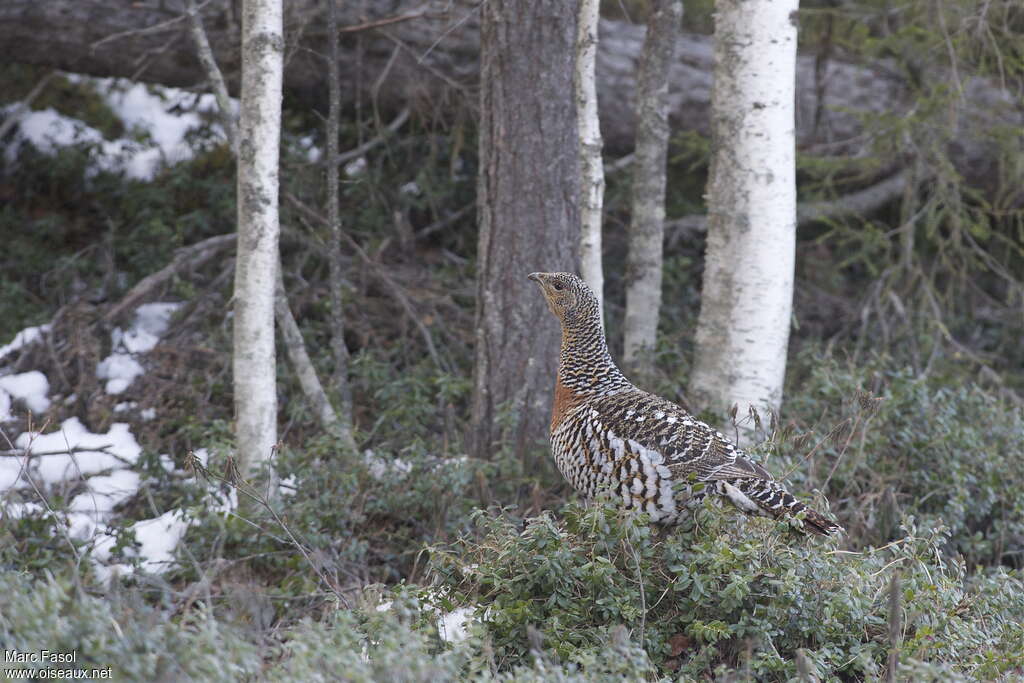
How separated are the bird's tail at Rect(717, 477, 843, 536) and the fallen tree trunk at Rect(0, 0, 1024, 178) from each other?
4087 millimetres

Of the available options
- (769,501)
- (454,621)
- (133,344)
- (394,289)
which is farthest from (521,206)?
(133,344)

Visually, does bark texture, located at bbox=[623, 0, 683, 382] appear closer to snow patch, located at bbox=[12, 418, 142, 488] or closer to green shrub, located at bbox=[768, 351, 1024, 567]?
green shrub, located at bbox=[768, 351, 1024, 567]

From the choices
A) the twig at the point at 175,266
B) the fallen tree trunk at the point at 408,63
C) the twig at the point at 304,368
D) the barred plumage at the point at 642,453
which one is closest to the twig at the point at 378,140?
the fallen tree trunk at the point at 408,63

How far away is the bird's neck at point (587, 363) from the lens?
187 inches

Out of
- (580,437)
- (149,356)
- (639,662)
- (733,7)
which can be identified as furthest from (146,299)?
(639,662)

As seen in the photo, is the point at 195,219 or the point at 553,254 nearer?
the point at 553,254

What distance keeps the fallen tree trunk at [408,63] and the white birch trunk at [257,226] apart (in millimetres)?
1448

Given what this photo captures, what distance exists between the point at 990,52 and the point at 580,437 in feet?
18.0

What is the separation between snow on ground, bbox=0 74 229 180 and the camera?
898 cm

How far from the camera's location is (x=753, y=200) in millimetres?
5969

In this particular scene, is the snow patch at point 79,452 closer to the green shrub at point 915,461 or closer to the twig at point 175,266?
the twig at point 175,266

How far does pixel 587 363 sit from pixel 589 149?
186 cm

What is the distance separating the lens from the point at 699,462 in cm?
419

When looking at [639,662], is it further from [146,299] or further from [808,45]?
[808,45]
